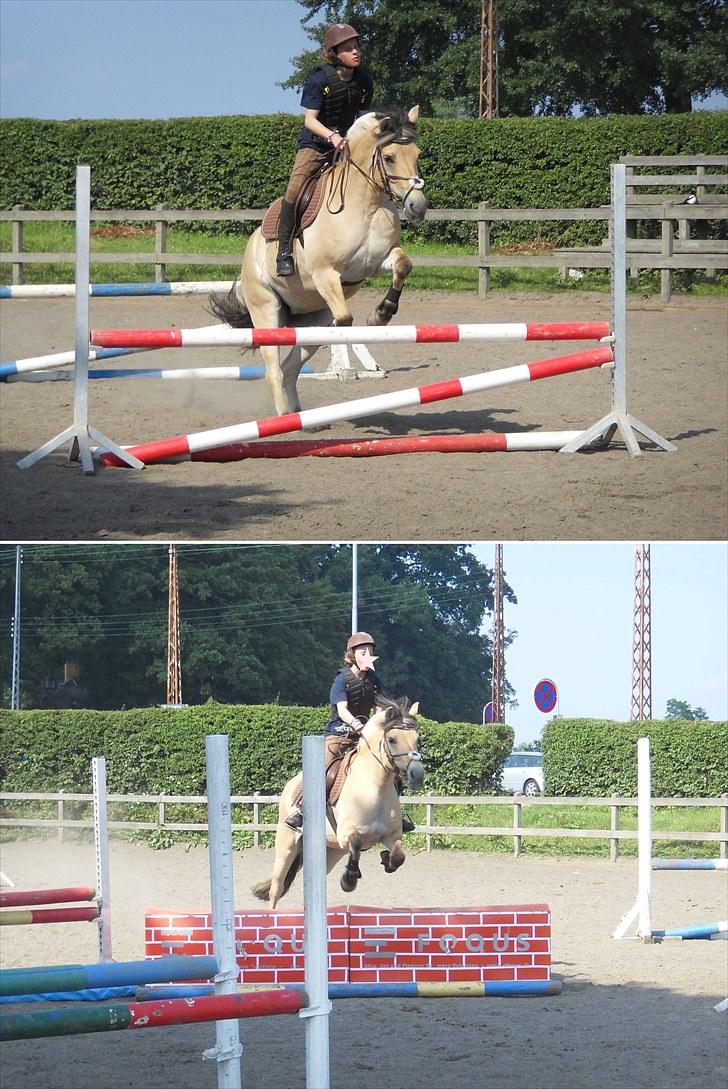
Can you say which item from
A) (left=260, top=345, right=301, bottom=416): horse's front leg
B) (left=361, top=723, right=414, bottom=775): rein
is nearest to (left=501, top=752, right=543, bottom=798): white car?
(left=260, top=345, right=301, bottom=416): horse's front leg

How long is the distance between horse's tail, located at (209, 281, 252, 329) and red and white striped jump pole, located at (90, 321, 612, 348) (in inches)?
87.7

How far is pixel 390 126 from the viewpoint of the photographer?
6.77m

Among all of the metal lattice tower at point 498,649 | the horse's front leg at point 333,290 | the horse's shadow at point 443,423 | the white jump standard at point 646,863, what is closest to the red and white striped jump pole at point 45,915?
the white jump standard at point 646,863

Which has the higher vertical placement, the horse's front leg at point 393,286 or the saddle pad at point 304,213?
the saddle pad at point 304,213

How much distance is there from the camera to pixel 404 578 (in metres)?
39.6

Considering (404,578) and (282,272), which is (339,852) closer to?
(282,272)

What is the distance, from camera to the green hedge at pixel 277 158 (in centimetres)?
1722

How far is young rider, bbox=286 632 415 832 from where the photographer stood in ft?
18.2

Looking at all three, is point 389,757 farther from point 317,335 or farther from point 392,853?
point 317,335

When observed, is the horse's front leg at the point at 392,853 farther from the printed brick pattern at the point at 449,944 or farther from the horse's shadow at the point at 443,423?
the horse's shadow at the point at 443,423

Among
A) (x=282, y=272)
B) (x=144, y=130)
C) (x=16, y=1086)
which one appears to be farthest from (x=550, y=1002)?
(x=144, y=130)

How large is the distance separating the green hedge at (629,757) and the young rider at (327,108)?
8.92 metres

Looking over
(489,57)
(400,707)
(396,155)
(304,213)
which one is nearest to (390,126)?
(396,155)

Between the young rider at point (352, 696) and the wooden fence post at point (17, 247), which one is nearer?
the young rider at point (352, 696)
